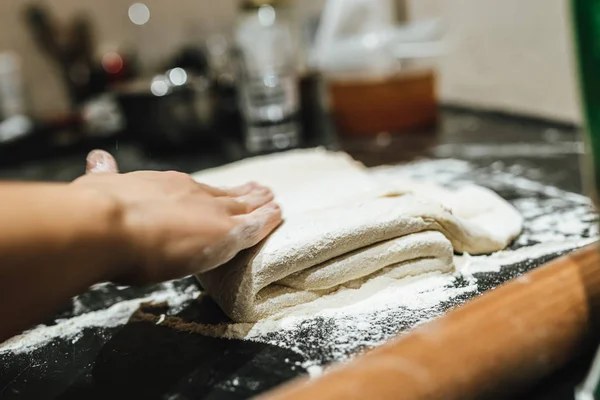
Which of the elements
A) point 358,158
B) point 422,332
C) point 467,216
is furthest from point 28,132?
point 422,332

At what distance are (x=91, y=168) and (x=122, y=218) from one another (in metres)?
0.17

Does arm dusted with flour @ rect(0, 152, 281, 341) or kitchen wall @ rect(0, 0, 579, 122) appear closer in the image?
arm dusted with flour @ rect(0, 152, 281, 341)

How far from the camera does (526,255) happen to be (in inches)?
27.5

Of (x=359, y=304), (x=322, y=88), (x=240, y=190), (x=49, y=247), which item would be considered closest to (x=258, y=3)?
(x=322, y=88)

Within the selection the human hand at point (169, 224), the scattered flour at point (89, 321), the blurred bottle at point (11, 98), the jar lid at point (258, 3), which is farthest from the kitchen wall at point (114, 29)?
the human hand at point (169, 224)

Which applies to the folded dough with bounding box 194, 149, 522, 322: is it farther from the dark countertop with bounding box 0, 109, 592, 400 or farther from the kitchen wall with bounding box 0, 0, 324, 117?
the kitchen wall with bounding box 0, 0, 324, 117

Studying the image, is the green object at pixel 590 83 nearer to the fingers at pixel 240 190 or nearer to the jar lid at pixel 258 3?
the fingers at pixel 240 190

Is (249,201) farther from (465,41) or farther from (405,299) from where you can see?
(465,41)

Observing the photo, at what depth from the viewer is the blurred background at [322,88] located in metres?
1.38

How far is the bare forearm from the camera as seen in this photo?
41cm

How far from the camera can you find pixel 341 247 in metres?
0.62

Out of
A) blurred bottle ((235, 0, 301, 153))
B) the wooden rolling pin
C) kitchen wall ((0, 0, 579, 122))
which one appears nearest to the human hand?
the wooden rolling pin

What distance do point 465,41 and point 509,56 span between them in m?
0.22

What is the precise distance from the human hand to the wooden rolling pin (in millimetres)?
140
